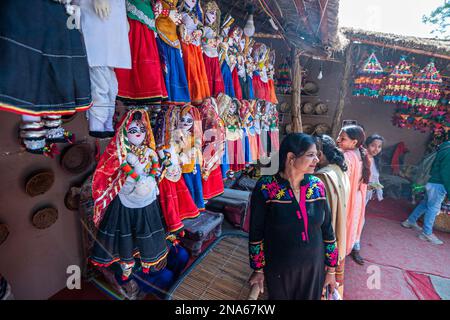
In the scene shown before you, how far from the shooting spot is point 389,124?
21.6 ft

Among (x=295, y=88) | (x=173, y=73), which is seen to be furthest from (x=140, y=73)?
(x=295, y=88)

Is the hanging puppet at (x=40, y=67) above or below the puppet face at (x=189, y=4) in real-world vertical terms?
below

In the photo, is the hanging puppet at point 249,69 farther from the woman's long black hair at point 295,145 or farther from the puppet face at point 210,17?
the woman's long black hair at point 295,145

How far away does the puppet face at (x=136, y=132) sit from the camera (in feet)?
5.56

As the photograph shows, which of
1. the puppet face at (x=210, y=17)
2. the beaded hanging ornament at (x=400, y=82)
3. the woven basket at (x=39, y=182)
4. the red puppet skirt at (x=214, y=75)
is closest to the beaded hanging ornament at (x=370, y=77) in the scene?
the beaded hanging ornament at (x=400, y=82)

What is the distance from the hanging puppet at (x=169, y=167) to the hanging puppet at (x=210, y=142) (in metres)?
0.39

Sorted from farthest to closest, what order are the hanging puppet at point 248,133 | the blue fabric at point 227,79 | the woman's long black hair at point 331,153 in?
the hanging puppet at point 248,133
the blue fabric at point 227,79
the woman's long black hair at point 331,153

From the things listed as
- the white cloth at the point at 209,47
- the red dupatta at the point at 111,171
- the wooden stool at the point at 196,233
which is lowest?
the wooden stool at the point at 196,233

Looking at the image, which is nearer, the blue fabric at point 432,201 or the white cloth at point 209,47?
the white cloth at point 209,47

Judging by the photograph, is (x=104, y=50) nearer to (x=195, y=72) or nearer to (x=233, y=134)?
(x=195, y=72)

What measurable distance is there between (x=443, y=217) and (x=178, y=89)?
5820mm

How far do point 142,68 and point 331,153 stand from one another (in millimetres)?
1795

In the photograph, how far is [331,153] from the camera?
2.10 metres
